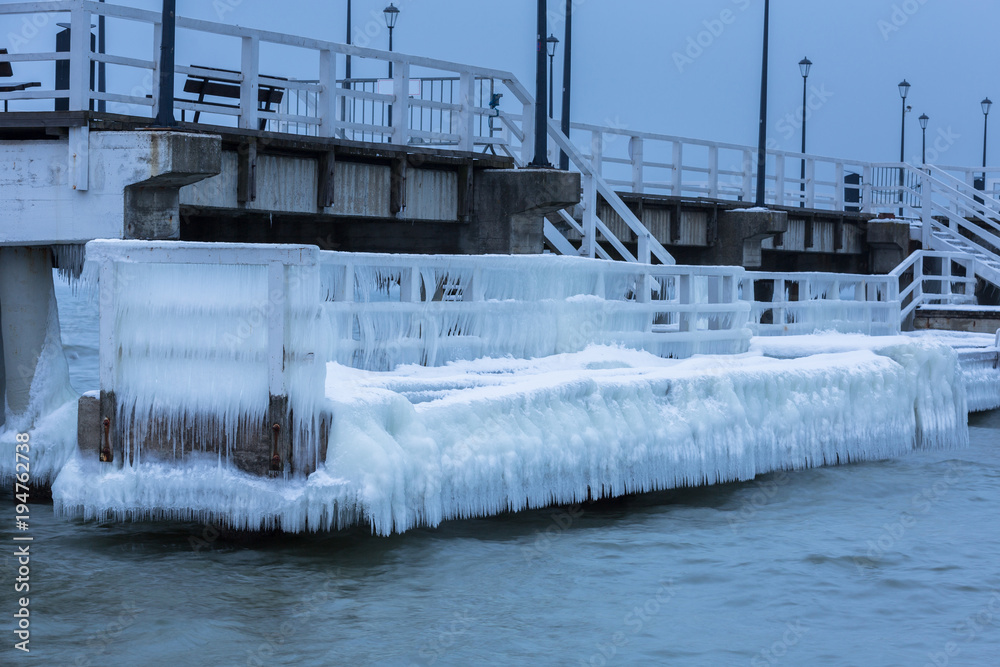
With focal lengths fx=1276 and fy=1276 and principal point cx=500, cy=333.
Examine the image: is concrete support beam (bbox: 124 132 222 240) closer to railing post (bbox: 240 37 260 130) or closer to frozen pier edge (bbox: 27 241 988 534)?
railing post (bbox: 240 37 260 130)

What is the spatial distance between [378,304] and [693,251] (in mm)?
17322

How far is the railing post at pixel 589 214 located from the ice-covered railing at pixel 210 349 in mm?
10237

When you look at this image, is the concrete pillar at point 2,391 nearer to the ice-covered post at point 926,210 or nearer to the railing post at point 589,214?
the railing post at point 589,214

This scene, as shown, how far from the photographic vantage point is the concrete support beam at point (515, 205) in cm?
1673

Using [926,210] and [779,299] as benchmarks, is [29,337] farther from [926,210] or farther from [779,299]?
[926,210]

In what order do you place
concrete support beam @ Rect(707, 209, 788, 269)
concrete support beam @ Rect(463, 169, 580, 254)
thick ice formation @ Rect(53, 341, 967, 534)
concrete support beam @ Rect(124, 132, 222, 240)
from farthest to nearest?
concrete support beam @ Rect(707, 209, 788, 269), concrete support beam @ Rect(463, 169, 580, 254), concrete support beam @ Rect(124, 132, 222, 240), thick ice formation @ Rect(53, 341, 967, 534)

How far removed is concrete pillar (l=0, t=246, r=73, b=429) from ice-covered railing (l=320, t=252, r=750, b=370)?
388 cm

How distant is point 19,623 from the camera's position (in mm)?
8016

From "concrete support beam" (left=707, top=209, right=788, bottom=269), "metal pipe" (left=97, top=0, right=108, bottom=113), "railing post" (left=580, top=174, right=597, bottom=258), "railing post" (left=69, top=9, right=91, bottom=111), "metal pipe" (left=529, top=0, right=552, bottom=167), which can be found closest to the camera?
"railing post" (left=69, top=9, right=91, bottom=111)

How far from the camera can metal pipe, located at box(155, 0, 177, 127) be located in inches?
486

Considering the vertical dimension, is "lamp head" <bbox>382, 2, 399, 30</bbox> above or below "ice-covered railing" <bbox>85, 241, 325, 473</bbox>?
above

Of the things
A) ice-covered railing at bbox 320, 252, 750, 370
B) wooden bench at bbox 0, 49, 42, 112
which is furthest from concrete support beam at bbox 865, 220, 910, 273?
wooden bench at bbox 0, 49, 42, 112

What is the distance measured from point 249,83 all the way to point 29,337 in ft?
12.0

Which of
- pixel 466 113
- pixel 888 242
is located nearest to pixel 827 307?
pixel 466 113
